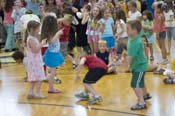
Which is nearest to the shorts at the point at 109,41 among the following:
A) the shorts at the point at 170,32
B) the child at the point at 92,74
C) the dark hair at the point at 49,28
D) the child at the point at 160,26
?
the child at the point at 160,26

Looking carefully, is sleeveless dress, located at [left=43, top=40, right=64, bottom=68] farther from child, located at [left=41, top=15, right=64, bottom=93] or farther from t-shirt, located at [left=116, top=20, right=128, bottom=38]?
t-shirt, located at [left=116, top=20, right=128, bottom=38]

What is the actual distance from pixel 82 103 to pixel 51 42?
3.91 feet

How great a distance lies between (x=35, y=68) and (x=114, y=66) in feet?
7.36

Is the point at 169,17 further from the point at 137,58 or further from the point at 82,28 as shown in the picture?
the point at 137,58

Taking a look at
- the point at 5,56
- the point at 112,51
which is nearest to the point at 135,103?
the point at 112,51

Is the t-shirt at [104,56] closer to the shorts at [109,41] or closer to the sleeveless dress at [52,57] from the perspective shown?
the shorts at [109,41]

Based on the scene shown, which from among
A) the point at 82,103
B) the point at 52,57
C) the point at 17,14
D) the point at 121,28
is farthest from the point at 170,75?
the point at 17,14

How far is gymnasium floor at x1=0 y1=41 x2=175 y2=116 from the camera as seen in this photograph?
19.5ft

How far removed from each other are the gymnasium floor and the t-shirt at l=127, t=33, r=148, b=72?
60 cm

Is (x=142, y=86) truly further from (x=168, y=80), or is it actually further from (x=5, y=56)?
(x=5, y=56)

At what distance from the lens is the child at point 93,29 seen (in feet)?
31.3

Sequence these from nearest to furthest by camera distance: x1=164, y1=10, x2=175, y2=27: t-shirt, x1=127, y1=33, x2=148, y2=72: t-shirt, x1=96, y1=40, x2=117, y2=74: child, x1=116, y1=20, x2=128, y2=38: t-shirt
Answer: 1. x1=127, y1=33, x2=148, y2=72: t-shirt
2. x1=96, y1=40, x2=117, y2=74: child
3. x1=116, y1=20, x2=128, y2=38: t-shirt
4. x1=164, y1=10, x2=175, y2=27: t-shirt

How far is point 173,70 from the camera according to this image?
7344 millimetres

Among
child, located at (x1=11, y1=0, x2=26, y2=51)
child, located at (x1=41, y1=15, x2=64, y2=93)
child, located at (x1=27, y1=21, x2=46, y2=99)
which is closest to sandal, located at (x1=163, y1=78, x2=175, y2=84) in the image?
child, located at (x1=41, y1=15, x2=64, y2=93)
